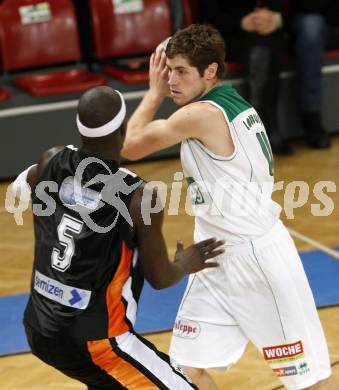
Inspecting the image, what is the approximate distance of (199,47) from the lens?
3.95 m

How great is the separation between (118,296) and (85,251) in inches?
9.0

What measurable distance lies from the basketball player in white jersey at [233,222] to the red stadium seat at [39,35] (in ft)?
16.0

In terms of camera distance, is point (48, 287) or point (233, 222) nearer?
point (48, 287)

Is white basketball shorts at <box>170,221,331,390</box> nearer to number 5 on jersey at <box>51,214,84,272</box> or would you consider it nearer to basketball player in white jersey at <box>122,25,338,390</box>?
basketball player in white jersey at <box>122,25,338,390</box>

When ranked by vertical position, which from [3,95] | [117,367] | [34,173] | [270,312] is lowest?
[3,95]

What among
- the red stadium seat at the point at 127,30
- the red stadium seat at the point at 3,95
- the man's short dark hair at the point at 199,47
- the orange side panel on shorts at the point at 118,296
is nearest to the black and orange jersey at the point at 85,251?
the orange side panel on shorts at the point at 118,296

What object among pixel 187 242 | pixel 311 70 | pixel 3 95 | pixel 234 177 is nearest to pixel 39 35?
pixel 3 95

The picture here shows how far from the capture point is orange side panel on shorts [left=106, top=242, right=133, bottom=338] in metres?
3.49

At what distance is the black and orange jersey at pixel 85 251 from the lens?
135 inches

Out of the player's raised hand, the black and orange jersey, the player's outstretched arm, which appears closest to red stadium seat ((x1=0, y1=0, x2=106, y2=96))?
the player's raised hand

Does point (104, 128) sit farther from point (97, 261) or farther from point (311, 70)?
point (311, 70)

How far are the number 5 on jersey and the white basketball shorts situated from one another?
870 mm

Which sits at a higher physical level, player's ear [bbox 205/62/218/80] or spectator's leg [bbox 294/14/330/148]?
player's ear [bbox 205/62/218/80]

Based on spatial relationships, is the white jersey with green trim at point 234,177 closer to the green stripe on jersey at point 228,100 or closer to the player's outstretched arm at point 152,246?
the green stripe on jersey at point 228,100
